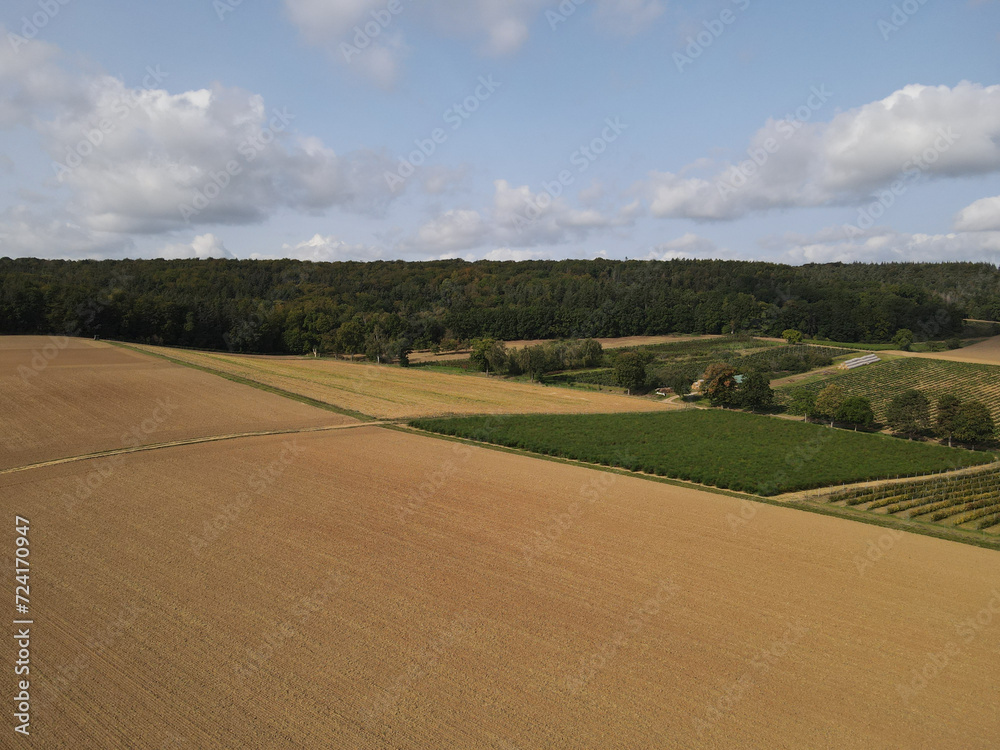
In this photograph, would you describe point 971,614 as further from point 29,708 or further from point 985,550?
point 29,708

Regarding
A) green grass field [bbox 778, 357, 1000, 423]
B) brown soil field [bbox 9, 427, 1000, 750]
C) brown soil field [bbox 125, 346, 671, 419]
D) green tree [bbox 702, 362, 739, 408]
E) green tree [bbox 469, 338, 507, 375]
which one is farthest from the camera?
green tree [bbox 469, 338, 507, 375]

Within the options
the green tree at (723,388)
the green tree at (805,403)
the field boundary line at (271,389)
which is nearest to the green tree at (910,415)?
the green tree at (805,403)

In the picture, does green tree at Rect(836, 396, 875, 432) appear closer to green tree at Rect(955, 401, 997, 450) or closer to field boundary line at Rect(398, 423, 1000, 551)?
green tree at Rect(955, 401, 997, 450)

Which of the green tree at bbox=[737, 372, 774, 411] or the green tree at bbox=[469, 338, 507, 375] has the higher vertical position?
the green tree at bbox=[469, 338, 507, 375]

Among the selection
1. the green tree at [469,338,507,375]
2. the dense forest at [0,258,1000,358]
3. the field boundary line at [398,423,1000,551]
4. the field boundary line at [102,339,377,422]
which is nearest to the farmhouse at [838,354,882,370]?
the dense forest at [0,258,1000,358]

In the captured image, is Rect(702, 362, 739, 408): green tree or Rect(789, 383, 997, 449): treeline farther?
Rect(702, 362, 739, 408): green tree

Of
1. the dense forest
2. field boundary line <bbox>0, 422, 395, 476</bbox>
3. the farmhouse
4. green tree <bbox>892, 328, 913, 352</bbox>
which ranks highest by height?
the dense forest

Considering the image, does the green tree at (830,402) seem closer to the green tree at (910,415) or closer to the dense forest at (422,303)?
the green tree at (910,415)
